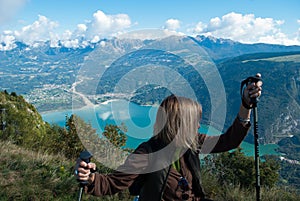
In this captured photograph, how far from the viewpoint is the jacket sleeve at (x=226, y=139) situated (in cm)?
206

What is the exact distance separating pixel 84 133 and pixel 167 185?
0.96 meters

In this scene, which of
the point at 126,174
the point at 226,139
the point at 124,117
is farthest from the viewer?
the point at 124,117

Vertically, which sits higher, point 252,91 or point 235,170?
point 252,91

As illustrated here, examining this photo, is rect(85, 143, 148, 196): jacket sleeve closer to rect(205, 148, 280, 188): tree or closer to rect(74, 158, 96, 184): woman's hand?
rect(74, 158, 96, 184): woman's hand

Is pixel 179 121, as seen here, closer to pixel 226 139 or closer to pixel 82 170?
pixel 226 139

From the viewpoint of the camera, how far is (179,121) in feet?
5.95

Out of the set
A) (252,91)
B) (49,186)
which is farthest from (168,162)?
(49,186)

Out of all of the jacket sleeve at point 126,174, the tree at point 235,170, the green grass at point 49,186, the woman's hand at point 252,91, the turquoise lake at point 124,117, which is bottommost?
the tree at point 235,170

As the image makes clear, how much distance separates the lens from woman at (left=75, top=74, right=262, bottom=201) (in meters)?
1.79

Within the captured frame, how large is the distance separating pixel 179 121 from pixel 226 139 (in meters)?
0.58

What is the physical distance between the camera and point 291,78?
4990 inches

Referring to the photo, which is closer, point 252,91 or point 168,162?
point 168,162

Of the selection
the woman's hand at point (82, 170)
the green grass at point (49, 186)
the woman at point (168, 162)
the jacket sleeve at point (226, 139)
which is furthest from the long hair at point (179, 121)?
the green grass at point (49, 186)

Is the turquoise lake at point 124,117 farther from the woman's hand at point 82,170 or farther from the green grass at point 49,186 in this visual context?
the green grass at point 49,186
